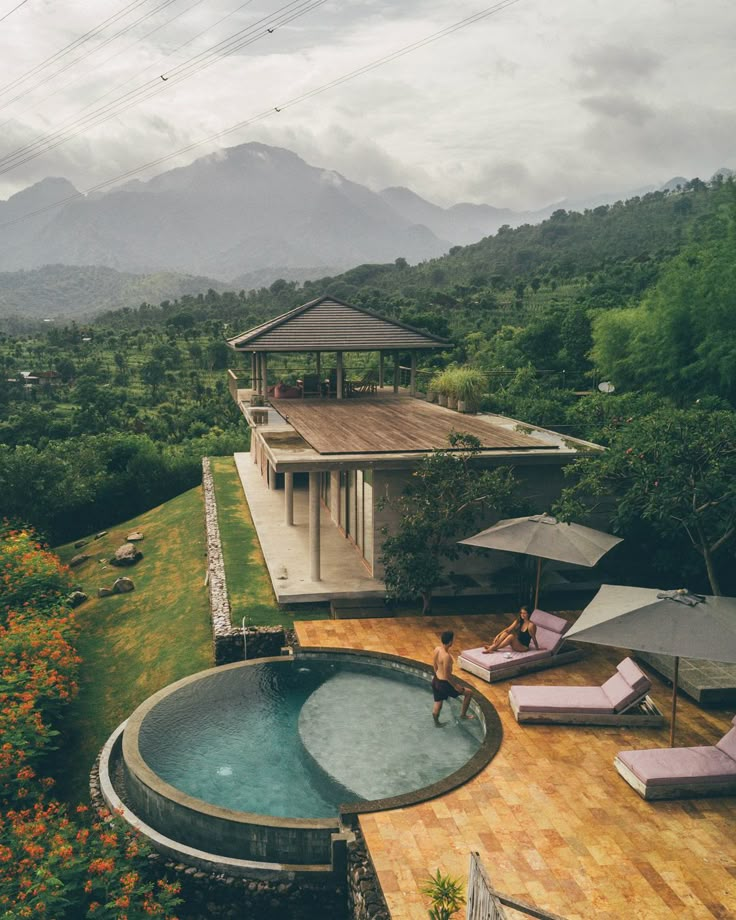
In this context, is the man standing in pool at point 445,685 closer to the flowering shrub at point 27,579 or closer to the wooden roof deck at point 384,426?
the wooden roof deck at point 384,426

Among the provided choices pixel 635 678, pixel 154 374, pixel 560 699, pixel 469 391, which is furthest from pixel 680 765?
pixel 154 374

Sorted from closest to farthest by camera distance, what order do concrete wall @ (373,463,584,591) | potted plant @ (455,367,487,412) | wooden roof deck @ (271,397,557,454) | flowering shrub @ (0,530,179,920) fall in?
flowering shrub @ (0,530,179,920), concrete wall @ (373,463,584,591), wooden roof deck @ (271,397,557,454), potted plant @ (455,367,487,412)

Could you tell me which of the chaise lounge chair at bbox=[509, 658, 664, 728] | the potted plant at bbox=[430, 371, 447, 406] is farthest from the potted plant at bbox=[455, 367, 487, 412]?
the chaise lounge chair at bbox=[509, 658, 664, 728]

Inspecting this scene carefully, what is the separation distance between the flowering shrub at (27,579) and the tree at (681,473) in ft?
39.9

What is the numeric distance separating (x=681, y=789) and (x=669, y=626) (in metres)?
2.00

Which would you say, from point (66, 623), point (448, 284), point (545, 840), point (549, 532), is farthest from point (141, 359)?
point (545, 840)

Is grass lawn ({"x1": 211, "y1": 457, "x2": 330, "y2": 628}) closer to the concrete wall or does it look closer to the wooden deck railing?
the concrete wall

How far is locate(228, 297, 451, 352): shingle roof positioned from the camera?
81.2 ft

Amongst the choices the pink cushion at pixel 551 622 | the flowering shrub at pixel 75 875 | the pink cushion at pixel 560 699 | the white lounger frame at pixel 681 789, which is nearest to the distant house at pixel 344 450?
the pink cushion at pixel 551 622

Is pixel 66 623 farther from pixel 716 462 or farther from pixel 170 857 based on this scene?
pixel 716 462

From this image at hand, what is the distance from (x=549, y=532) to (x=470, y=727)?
4160 mm

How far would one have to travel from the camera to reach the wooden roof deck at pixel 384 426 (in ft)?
58.1

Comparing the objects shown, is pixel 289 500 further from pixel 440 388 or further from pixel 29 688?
pixel 29 688

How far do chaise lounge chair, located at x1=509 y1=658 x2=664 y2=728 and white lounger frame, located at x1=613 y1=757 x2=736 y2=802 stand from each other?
1.64m
